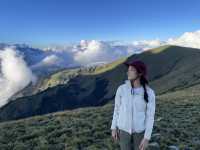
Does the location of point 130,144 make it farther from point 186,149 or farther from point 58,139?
point 58,139

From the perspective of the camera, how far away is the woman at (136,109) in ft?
25.5

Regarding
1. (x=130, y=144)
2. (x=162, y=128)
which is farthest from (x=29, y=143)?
(x=130, y=144)

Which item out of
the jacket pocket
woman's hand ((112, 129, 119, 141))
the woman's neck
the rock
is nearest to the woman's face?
the woman's neck

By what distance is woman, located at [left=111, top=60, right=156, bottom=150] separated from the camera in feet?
25.5

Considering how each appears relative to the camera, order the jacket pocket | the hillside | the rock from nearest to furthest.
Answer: the jacket pocket → the hillside → the rock

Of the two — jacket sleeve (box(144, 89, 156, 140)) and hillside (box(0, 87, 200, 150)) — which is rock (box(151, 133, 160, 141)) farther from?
jacket sleeve (box(144, 89, 156, 140))

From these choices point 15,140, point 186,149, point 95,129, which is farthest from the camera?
point 95,129

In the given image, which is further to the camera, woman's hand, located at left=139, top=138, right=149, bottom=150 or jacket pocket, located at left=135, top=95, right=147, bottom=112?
jacket pocket, located at left=135, top=95, right=147, bottom=112

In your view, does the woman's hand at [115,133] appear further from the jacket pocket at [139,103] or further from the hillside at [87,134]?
the hillside at [87,134]

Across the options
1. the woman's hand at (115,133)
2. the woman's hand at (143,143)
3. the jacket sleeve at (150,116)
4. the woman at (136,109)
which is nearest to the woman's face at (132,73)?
the woman at (136,109)

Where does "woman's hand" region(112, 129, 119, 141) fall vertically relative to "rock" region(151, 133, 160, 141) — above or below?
above

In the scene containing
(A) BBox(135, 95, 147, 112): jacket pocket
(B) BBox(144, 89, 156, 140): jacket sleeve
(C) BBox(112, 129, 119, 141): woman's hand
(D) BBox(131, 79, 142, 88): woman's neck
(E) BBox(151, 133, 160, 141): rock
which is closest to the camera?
(B) BBox(144, 89, 156, 140): jacket sleeve

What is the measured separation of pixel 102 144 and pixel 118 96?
735 centimetres

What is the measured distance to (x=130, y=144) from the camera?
8.02 metres
